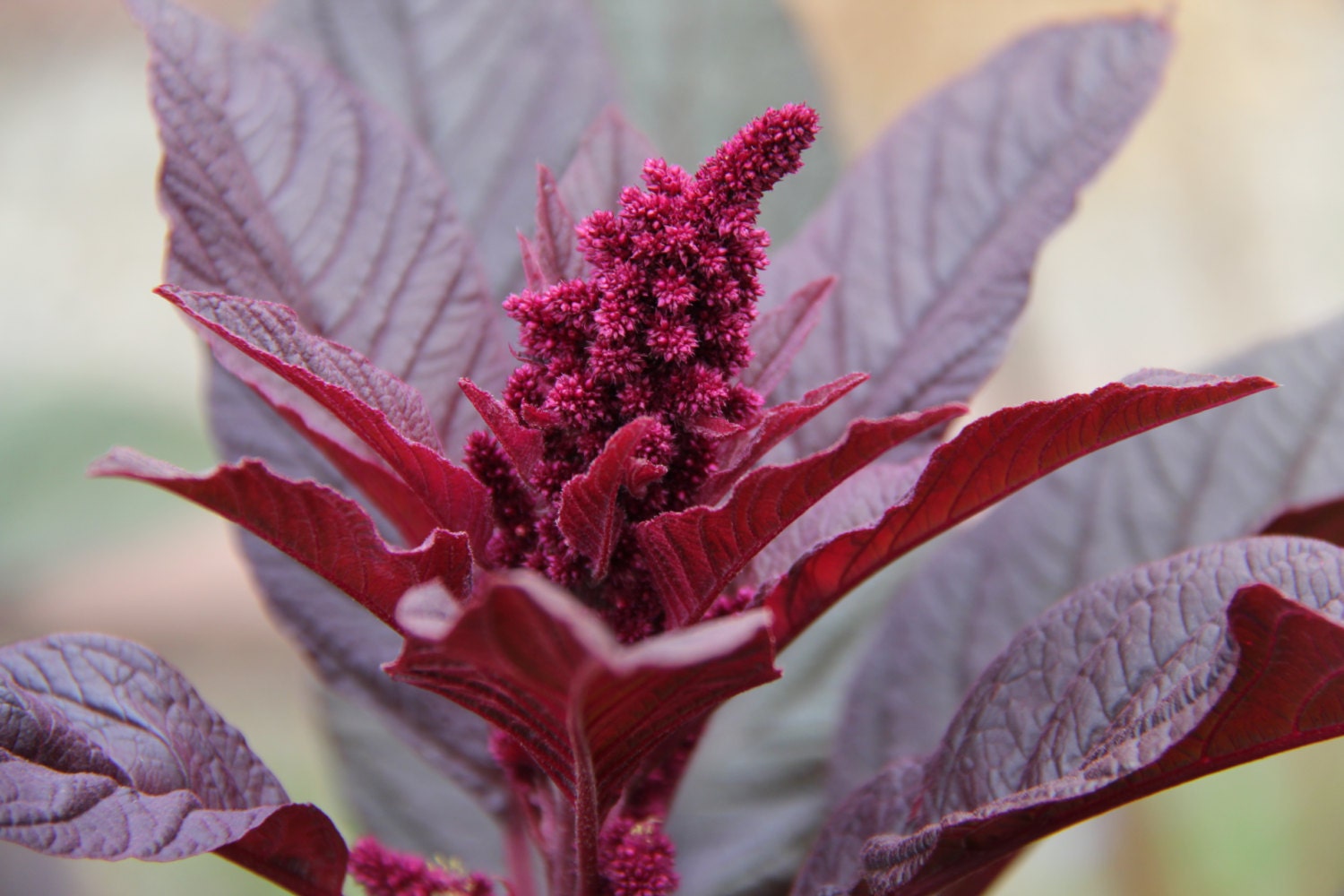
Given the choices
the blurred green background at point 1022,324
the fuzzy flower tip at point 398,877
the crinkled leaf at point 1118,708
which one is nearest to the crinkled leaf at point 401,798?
the fuzzy flower tip at point 398,877

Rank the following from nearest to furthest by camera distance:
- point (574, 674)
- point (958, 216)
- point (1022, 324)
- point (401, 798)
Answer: point (574, 674) → point (958, 216) → point (401, 798) → point (1022, 324)

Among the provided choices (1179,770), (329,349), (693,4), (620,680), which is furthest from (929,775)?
(693,4)

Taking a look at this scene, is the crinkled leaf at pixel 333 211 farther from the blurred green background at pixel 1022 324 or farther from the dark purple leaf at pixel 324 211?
the blurred green background at pixel 1022 324

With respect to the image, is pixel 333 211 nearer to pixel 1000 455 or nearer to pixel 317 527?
pixel 317 527

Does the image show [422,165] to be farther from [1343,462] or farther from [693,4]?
[1343,462]

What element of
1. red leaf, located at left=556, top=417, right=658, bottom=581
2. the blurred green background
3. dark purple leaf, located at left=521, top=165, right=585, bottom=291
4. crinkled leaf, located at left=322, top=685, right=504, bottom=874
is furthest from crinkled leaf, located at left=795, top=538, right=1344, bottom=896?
the blurred green background

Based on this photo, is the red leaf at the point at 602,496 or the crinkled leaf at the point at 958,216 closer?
the red leaf at the point at 602,496

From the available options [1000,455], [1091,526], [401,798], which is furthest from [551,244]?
[401,798]
